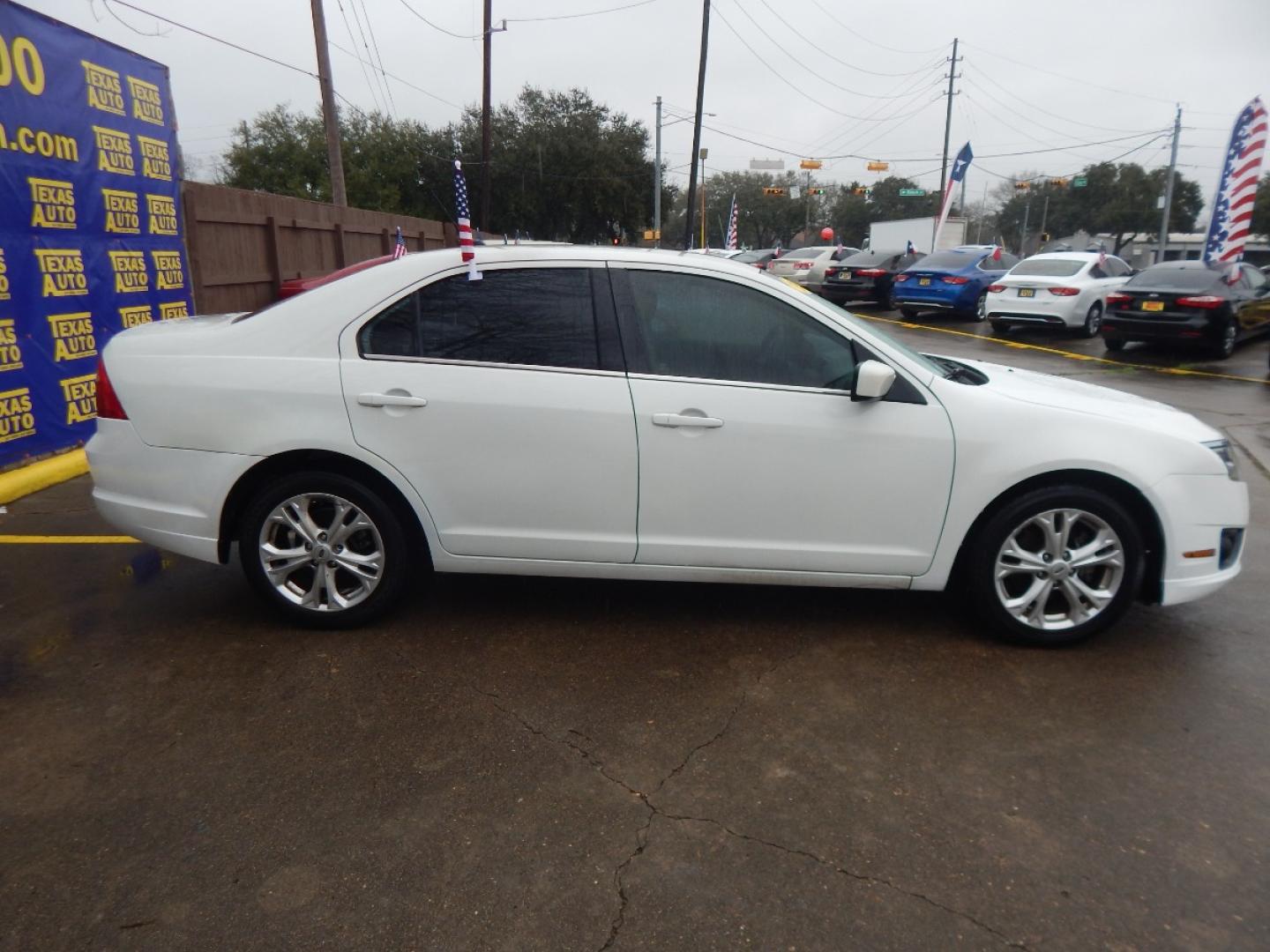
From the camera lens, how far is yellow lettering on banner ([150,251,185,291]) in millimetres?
7574

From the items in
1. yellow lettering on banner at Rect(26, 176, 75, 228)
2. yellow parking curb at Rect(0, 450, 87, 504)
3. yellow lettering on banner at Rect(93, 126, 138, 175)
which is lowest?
yellow parking curb at Rect(0, 450, 87, 504)

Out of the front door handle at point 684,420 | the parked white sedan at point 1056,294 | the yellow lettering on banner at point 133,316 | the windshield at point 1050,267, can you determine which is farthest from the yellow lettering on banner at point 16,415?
the windshield at point 1050,267

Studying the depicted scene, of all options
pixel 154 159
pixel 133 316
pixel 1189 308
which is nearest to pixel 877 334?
pixel 133 316

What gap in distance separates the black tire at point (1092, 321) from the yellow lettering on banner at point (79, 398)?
51.3ft

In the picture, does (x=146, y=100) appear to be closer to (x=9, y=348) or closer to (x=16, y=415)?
(x=9, y=348)

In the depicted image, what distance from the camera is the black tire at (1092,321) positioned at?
15.9 metres

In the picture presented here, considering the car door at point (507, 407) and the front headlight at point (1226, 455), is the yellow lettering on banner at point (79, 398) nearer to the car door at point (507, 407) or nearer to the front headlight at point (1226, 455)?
the car door at point (507, 407)

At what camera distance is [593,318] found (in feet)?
11.9

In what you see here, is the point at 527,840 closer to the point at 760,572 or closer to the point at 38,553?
the point at 760,572

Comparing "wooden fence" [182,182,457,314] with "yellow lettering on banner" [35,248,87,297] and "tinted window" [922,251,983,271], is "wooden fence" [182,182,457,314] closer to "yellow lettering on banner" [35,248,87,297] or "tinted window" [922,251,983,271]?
"yellow lettering on banner" [35,248,87,297]

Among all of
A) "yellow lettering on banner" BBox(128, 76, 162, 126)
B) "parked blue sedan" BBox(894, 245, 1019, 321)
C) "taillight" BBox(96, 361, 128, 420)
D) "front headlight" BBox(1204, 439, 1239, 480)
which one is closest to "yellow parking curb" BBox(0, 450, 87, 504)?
"taillight" BBox(96, 361, 128, 420)

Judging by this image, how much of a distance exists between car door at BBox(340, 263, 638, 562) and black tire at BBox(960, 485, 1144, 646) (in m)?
1.51

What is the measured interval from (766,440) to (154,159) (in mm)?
6753

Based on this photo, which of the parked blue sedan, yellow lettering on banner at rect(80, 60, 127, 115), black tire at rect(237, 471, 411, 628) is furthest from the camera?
the parked blue sedan
